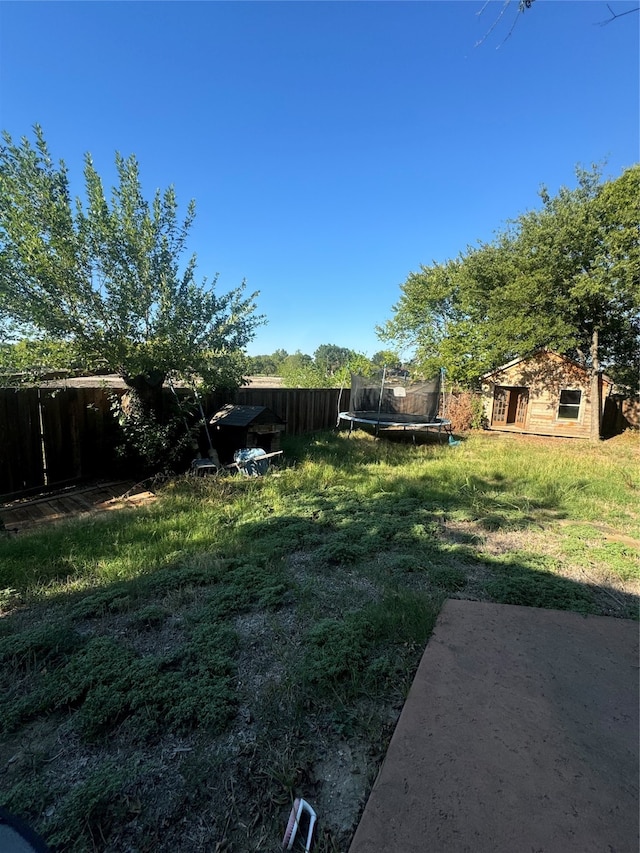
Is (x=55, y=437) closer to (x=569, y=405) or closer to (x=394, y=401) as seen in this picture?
(x=394, y=401)

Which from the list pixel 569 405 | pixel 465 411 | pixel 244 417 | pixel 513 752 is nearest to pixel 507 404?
pixel 465 411

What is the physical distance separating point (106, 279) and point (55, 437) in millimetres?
2472

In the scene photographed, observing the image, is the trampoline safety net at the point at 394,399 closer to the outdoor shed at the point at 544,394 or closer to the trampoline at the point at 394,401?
the trampoline at the point at 394,401

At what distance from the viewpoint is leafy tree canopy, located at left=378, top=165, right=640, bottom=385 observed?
1160cm

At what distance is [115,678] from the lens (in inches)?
68.9

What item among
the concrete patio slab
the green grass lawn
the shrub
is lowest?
the green grass lawn

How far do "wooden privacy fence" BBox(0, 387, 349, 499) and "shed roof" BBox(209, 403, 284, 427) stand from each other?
105 centimetres

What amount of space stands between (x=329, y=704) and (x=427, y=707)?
15.6 inches

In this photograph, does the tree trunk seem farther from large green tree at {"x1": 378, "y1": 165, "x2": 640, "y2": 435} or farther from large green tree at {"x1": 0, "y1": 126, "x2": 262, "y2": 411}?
large green tree at {"x1": 0, "y1": 126, "x2": 262, "y2": 411}

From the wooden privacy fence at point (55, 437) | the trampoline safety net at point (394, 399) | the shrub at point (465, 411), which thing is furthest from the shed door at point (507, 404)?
the wooden privacy fence at point (55, 437)

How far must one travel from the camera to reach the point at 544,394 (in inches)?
590

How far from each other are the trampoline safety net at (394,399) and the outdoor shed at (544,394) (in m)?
5.82

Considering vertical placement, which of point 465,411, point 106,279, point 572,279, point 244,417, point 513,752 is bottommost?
point 513,752

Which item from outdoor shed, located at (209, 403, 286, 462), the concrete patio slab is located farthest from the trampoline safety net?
the concrete patio slab
